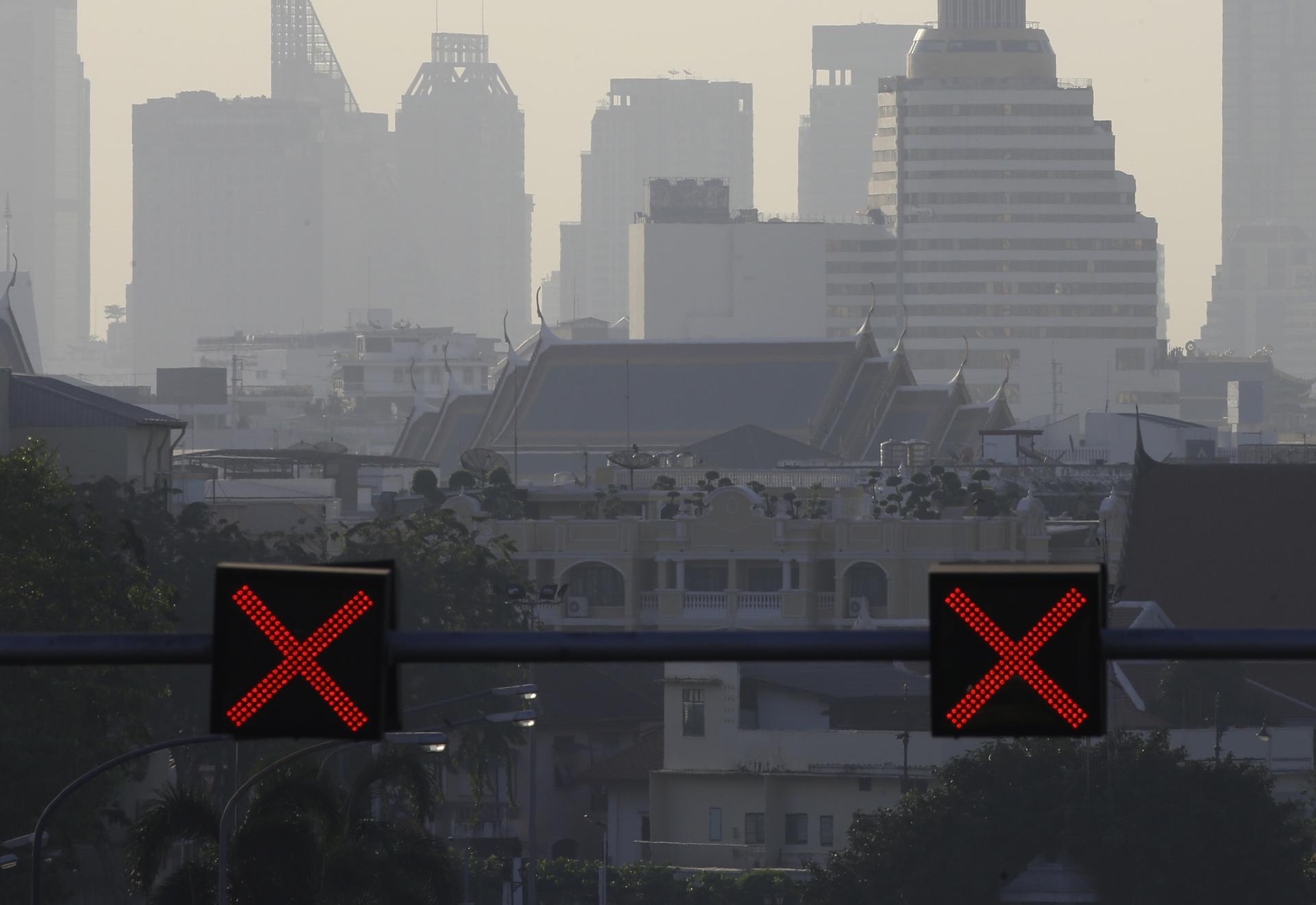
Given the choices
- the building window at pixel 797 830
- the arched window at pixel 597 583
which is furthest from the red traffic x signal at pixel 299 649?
the arched window at pixel 597 583

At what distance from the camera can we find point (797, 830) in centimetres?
5312

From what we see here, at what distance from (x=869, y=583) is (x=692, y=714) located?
23318 millimetres

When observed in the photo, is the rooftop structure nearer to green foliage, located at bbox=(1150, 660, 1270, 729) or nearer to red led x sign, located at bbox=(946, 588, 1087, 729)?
green foliage, located at bbox=(1150, 660, 1270, 729)

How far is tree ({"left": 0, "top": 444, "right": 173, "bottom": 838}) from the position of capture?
107 feet

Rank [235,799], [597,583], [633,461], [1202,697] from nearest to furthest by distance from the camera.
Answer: [235,799] → [1202,697] → [597,583] → [633,461]

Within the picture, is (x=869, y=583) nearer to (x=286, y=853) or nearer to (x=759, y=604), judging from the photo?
(x=759, y=604)

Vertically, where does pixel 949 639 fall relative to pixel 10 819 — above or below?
above

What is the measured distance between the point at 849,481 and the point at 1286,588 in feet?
81.9

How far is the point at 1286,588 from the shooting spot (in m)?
75.2

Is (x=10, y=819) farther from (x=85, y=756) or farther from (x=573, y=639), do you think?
(x=573, y=639)

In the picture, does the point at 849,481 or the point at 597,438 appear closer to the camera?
the point at 849,481

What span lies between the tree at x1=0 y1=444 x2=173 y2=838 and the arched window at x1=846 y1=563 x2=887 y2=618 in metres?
39.8

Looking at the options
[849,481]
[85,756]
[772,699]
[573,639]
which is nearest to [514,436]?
[849,481]

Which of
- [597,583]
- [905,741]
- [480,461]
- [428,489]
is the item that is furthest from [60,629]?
[480,461]
